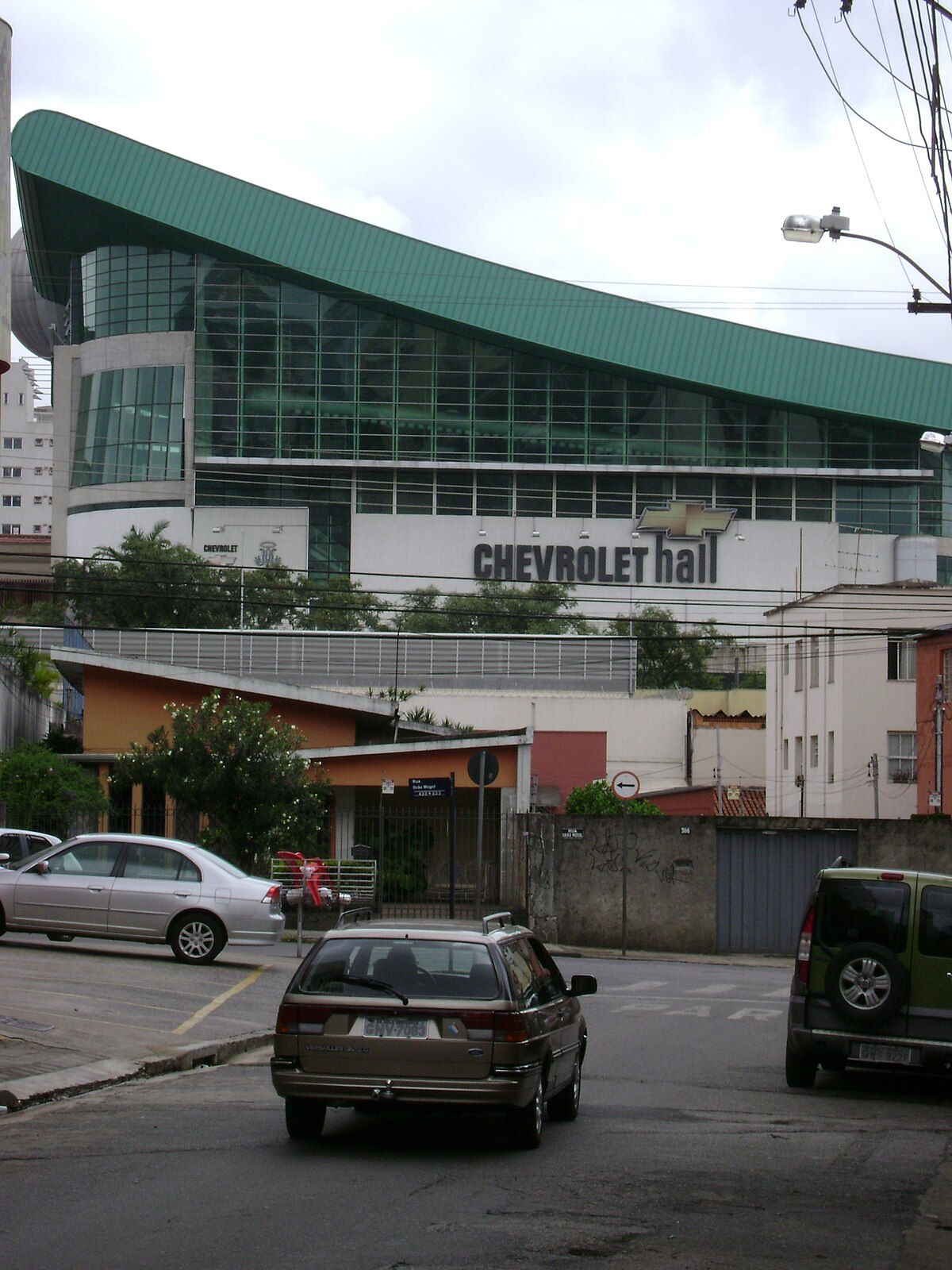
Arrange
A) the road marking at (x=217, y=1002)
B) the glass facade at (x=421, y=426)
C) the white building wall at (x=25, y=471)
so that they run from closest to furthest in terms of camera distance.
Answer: the road marking at (x=217, y=1002), the glass facade at (x=421, y=426), the white building wall at (x=25, y=471)

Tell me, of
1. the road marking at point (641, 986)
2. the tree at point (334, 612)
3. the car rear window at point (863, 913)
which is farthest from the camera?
the tree at point (334, 612)

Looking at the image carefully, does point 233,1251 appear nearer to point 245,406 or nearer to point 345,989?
point 345,989

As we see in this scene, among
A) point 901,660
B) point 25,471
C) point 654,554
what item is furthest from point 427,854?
point 25,471

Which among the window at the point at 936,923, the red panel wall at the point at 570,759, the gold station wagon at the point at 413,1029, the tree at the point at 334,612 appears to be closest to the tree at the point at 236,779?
the window at the point at 936,923

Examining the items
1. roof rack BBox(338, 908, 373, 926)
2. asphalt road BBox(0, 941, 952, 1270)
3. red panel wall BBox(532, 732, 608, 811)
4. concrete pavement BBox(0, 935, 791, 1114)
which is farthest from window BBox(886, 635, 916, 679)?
roof rack BBox(338, 908, 373, 926)

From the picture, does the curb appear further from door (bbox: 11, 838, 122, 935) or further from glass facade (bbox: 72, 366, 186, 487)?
glass facade (bbox: 72, 366, 186, 487)

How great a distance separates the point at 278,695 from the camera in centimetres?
3731

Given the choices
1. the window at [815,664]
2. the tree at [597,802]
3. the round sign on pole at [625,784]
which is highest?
the window at [815,664]

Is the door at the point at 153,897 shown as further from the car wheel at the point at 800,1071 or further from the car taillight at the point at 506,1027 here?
the car taillight at the point at 506,1027

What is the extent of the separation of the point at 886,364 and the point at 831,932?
8723 centimetres

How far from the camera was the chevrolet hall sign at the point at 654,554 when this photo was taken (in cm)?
9331

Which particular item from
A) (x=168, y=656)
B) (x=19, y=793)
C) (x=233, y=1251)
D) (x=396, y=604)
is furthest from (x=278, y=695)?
(x=396, y=604)

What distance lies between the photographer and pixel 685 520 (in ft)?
307

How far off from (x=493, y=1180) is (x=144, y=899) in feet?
37.6
